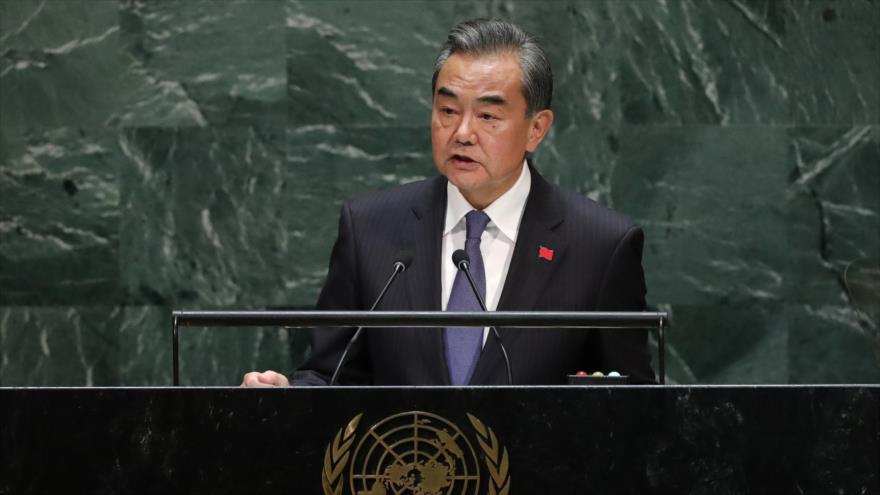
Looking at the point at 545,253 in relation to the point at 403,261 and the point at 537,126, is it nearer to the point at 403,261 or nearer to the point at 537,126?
the point at 537,126

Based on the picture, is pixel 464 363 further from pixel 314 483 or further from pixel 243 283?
pixel 243 283

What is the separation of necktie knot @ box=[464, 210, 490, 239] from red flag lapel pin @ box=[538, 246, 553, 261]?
15 cm

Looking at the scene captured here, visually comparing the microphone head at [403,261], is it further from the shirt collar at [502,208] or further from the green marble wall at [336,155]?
the green marble wall at [336,155]

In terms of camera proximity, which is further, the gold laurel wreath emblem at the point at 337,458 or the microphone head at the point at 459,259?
the microphone head at the point at 459,259

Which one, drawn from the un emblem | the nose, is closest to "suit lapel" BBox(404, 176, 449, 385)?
the nose

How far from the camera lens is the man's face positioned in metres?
3.73

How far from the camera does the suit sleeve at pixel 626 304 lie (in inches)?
142

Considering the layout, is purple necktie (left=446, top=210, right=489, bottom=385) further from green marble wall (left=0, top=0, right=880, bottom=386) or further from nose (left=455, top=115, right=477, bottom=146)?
green marble wall (left=0, top=0, right=880, bottom=386)

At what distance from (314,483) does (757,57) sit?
3.50 meters

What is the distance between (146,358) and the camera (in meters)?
5.60

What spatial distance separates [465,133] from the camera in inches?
146

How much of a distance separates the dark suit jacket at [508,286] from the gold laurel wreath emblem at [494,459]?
3.15 feet

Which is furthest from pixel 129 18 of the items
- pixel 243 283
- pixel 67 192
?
pixel 243 283

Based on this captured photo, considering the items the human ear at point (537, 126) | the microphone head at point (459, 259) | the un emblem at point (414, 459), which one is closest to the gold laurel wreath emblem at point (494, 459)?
the un emblem at point (414, 459)
